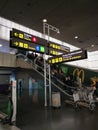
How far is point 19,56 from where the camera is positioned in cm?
1270

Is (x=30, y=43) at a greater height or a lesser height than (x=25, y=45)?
greater

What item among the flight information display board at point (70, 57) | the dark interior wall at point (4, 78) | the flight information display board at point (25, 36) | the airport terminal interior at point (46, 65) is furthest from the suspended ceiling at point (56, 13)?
the dark interior wall at point (4, 78)

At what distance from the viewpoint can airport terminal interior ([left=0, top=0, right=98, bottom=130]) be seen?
4648 mm

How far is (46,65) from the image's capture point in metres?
9.32

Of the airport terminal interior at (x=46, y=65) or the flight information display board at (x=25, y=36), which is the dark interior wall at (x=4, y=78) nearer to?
the airport terminal interior at (x=46, y=65)

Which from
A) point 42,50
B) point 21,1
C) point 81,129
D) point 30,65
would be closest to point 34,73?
point 30,65

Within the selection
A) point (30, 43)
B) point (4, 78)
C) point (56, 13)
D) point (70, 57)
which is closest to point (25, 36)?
point (30, 43)

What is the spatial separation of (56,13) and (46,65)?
3.91 meters

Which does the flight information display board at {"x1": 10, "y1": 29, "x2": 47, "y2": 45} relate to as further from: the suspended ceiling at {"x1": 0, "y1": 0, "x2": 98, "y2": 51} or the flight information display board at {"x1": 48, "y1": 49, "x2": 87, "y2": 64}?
the suspended ceiling at {"x1": 0, "y1": 0, "x2": 98, "y2": 51}

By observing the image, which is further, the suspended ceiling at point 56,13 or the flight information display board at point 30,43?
the suspended ceiling at point 56,13

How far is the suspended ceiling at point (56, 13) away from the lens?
8.36 meters

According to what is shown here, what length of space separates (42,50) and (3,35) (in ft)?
22.7

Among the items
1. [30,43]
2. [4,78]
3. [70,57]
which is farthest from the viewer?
[4,78]

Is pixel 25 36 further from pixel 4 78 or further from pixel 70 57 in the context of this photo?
pixel 4 78
